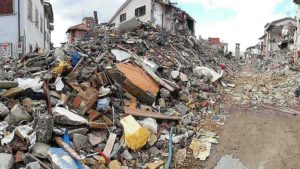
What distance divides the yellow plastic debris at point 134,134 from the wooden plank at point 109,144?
0.86 ft

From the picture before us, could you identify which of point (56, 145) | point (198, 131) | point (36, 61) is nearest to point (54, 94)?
point (56, 145)

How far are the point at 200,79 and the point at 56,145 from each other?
7840 mm

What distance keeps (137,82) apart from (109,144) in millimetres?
2728

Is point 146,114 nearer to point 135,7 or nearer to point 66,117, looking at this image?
point 66,117

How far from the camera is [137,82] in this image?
31.1 feet

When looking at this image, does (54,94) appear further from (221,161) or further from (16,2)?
(16,2)

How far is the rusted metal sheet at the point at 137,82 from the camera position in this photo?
30.0ft

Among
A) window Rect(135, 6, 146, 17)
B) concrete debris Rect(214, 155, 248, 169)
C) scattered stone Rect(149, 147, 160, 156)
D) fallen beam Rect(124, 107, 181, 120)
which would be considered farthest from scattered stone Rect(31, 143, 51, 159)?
window Rect(135, 6, 146, 17)

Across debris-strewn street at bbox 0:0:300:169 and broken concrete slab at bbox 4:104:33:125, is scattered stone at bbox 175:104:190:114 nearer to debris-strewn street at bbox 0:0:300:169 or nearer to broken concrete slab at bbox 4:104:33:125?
debris-strewn street at bbox 0:0:300:169

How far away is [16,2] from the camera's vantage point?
53.6 feet

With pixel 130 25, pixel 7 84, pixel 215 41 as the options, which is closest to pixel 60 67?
pixel 7 84

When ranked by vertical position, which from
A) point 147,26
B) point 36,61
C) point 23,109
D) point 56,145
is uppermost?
point 147,26

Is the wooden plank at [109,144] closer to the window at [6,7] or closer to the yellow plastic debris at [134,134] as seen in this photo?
the yellow plastic debris at [134,134]

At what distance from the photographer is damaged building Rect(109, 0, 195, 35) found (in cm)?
2972
